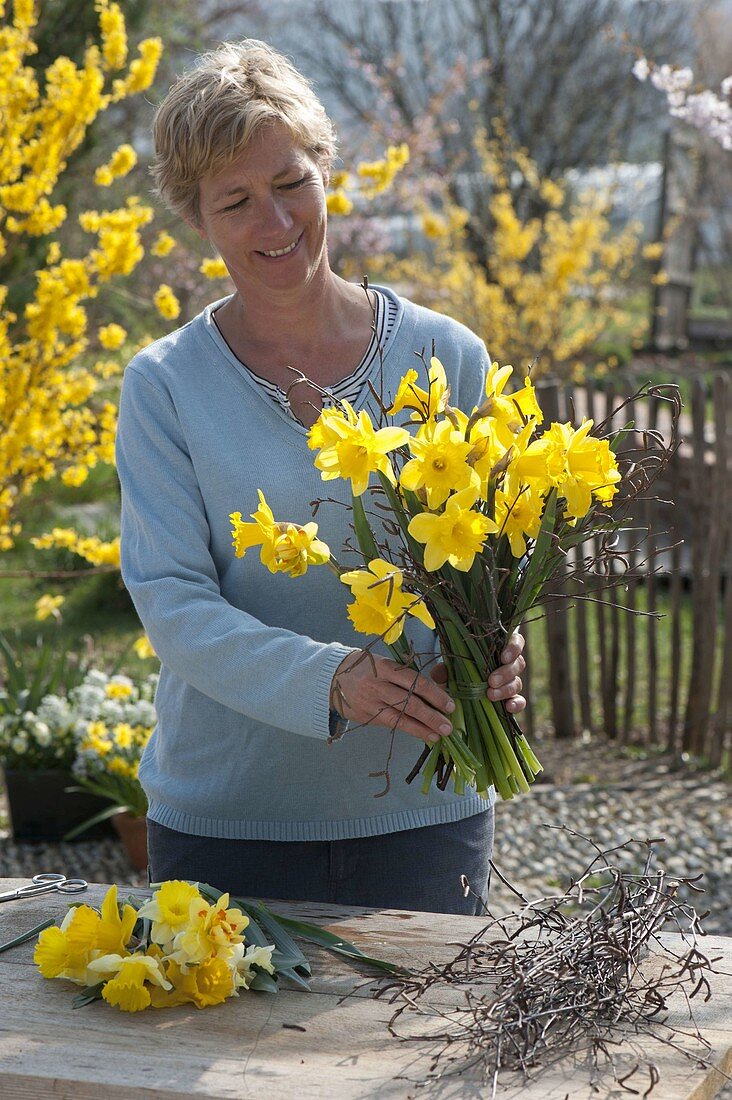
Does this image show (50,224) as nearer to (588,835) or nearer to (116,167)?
(116,167)

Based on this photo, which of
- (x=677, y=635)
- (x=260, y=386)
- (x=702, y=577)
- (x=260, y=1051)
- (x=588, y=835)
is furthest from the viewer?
(x=677, y=635)

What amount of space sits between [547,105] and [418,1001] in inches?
481

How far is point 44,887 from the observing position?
6.09 feet

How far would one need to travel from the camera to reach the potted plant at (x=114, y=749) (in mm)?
3875

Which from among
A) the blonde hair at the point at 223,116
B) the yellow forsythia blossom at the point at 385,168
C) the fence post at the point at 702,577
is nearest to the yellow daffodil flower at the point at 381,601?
the blonde hair at the point at 223,116

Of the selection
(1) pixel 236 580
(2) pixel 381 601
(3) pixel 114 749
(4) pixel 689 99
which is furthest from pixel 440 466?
(4) pixel 689 99

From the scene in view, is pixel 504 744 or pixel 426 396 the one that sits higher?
pixel 426 396

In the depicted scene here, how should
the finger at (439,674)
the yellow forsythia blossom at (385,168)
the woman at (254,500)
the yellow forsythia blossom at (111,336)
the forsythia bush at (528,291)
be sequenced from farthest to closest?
1. the forsythia bush at (528,291)
2. the yellow forsythia blossom at (385,168)
3. the yellow forsythia blossom at (111,336)
4. the woman at (254,500)
5. the finger at (439,674)

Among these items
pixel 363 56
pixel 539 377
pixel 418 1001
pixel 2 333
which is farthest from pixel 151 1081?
pixel 363 56

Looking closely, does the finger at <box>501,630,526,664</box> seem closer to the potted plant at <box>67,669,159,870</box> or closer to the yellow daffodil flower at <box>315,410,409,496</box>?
the yellow daffodil flower at <box>315,410,409,496</box>

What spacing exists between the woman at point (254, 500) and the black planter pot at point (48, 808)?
2370 millimetres

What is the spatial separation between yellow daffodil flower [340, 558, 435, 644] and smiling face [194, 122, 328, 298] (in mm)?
573

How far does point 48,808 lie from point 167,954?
9.56 ft

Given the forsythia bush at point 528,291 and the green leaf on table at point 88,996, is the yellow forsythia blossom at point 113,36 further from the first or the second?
the forsythia bush at point 528,291
